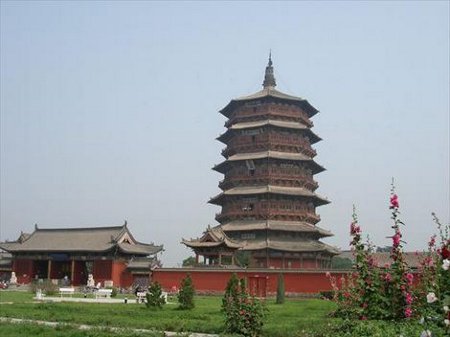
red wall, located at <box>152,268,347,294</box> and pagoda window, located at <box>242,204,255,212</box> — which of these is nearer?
red wall, located at <box>152,268,347,294</box>

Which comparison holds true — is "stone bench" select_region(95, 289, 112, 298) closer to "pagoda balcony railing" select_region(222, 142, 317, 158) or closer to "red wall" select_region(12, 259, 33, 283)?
"red wall" select_region(12, 259, 33, 283)

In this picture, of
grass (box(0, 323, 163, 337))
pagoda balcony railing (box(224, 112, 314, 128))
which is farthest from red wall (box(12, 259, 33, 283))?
grass (box(0, 323, 163, 337))

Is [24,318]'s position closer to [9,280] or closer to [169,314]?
[169,314]

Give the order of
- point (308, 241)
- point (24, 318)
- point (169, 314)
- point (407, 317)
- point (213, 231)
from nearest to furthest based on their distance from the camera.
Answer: point (407, 317), point (24, 318), point (169, 314), point (213, 231), point (308, 241)

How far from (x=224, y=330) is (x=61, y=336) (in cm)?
431

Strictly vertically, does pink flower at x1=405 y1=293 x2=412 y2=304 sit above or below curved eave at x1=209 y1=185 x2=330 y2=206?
below

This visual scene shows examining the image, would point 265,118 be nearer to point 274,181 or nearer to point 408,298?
point 274,181

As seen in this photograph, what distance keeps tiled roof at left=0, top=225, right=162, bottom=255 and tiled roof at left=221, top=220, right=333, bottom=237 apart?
28.9 feet

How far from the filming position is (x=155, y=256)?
156 feet

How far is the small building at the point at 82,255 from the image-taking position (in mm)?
46281

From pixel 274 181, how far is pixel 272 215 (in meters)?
2.77

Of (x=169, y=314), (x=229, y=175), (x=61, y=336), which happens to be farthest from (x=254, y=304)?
(x=229, y=175)

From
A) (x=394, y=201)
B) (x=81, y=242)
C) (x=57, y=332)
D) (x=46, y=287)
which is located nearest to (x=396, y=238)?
(x=394, y=201)

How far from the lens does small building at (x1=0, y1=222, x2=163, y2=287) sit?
152 ft
